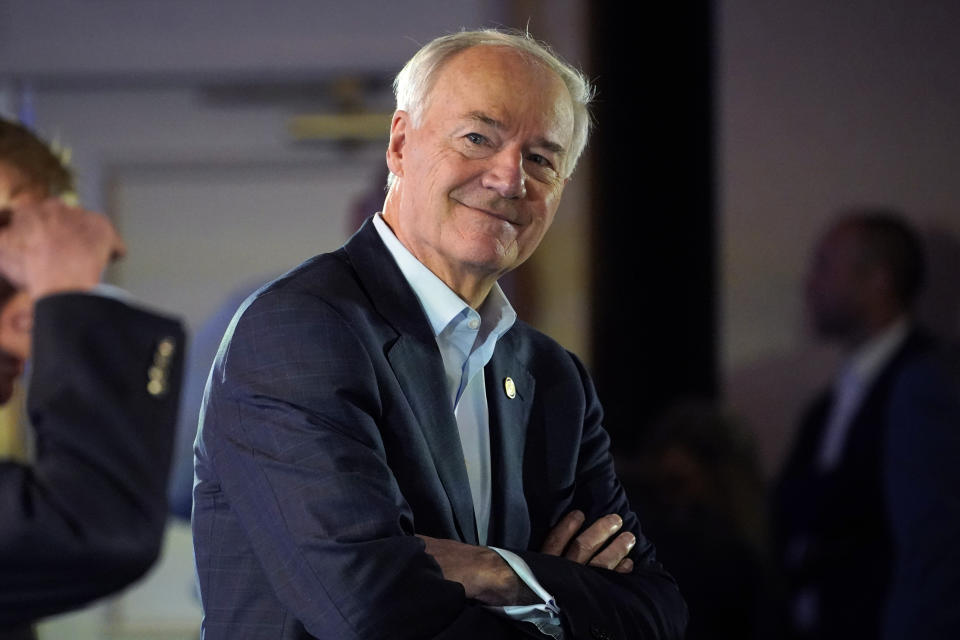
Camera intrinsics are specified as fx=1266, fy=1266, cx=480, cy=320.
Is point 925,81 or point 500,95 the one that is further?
point 925,81

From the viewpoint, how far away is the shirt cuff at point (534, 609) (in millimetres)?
991

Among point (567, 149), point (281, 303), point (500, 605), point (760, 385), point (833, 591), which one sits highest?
point (567, 149)

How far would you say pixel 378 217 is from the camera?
42.4 inches

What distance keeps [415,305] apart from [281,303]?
0.11 m

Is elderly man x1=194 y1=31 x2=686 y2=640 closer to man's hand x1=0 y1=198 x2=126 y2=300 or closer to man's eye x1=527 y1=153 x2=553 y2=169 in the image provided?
man's eye x1=527 y1=153 x2=553 y2=169

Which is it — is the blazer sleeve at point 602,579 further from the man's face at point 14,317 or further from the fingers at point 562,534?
the man's face at point 14,317

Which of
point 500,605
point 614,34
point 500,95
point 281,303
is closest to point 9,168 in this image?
point 281,303

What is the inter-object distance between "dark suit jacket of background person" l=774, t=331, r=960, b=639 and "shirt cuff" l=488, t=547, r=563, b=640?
4.92 ft

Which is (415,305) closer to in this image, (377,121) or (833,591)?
(833,591)

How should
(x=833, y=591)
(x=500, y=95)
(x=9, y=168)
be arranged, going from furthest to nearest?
(x=833, y=591)
(x=9, y=168)
(x=500, y=95)

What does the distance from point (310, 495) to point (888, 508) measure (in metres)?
2.02

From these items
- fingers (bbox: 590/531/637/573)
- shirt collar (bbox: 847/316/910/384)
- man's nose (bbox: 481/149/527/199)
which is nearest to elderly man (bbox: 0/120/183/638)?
man's nose (bbox: 481/149/527/199)

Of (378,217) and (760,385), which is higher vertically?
(378,217)

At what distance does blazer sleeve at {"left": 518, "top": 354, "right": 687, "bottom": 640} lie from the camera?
3.31ft
